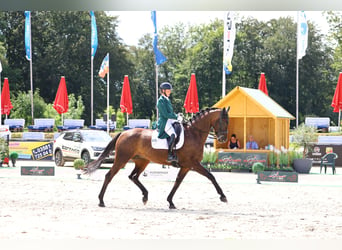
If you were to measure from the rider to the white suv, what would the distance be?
11.6 m

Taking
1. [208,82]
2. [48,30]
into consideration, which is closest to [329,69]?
[208,82]

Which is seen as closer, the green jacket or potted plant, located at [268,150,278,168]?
the green jacket

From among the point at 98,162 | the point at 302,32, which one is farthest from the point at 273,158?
the point at 302,32

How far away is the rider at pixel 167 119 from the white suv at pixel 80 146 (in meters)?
11.6

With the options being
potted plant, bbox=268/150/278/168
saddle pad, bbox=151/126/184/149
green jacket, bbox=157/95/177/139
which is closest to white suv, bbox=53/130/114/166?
potted plant, bbox=268/150/278/168

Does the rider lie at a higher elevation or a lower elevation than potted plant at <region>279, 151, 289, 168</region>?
higher

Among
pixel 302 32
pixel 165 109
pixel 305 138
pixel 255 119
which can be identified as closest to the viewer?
pixel 165 109

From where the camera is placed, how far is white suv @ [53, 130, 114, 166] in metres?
23.3

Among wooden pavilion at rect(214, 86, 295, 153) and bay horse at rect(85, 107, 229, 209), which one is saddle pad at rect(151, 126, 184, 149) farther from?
wooden pavilion at rect(214, 86, 295, 153)

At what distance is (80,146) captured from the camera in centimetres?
2378

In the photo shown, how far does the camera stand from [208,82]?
60.8m

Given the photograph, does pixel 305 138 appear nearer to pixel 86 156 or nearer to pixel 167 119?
pixel 86 156

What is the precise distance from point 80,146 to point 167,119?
12500mm

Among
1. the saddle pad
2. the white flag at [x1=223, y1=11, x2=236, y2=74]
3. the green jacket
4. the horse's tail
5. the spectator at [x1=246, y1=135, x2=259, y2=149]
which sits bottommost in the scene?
the spectator at [x1=246, y1=135, x2=259, y2=149]
